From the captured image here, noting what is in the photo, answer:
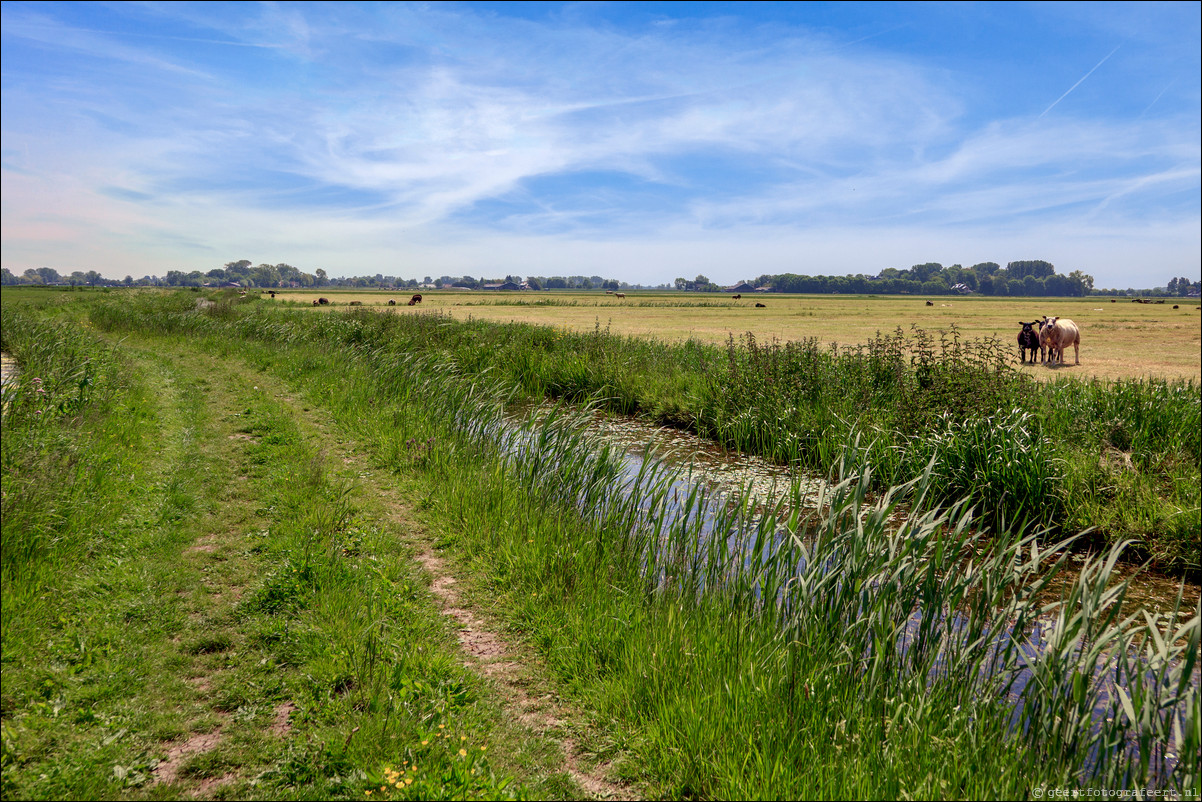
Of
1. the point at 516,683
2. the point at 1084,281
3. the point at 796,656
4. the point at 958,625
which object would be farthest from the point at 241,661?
the point at 1084,281

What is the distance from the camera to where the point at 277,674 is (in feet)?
13.9

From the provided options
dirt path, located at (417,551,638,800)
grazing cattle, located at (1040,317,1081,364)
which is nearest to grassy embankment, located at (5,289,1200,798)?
dirt path, located at (417,551,638,800)

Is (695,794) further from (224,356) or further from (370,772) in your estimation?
(224,356)

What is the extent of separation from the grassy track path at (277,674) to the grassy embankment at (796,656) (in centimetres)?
8

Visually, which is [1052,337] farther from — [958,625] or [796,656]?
[796,656]

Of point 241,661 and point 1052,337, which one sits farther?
point 1052,337

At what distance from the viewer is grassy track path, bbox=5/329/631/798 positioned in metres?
3.39

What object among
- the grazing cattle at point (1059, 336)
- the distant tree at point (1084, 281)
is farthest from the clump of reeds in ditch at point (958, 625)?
the distant tree at point (1084, 281)

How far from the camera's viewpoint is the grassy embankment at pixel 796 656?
3.17 meters

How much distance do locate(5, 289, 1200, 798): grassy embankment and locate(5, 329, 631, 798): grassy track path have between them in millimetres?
80

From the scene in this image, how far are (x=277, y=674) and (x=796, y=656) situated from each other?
3386 millimetres

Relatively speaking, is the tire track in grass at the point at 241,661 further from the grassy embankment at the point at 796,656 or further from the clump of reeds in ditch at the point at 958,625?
the clump of reeds in ditch at the point at 958,625

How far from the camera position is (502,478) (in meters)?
7.88

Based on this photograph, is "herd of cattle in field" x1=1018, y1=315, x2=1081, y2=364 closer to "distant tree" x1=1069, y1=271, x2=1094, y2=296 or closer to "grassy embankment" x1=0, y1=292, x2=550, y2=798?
"grassy embankment" x1=0, y1=292, x2=550, y2=798
